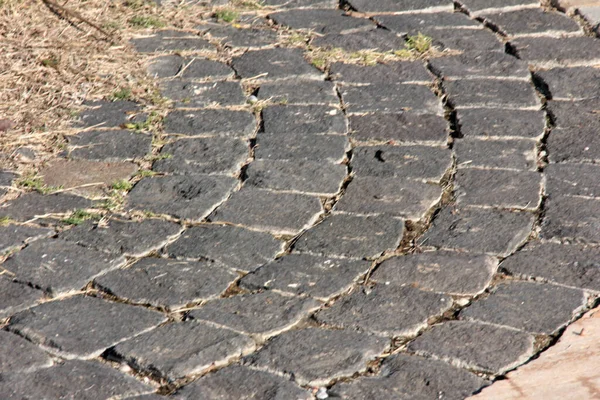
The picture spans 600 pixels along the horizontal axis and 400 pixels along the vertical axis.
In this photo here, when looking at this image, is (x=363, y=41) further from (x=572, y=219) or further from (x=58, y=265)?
(x=58, y=265)

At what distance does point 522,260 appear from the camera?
3055 mm

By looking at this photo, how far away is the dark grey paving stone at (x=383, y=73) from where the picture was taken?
4324 millimetres

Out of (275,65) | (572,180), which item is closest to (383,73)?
(275,65)

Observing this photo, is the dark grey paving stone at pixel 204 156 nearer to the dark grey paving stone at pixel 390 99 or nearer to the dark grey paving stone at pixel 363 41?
the dark grey paving stone at pixel 390 99

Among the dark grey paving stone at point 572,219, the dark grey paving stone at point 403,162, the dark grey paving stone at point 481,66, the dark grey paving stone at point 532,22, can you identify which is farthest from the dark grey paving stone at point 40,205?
the dark grey paving stone at point 532,22

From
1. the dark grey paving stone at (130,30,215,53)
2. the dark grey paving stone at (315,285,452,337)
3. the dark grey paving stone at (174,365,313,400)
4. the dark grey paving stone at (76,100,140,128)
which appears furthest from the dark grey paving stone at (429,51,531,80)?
the dark grey paving stone at (174,365,313,400)

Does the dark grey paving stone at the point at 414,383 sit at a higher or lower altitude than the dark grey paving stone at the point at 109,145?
lower

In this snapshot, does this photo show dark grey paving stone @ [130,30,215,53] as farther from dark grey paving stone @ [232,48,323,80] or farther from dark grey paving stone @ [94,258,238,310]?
dark grey paving stone @ [94,258,238,310]

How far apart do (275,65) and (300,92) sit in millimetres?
318

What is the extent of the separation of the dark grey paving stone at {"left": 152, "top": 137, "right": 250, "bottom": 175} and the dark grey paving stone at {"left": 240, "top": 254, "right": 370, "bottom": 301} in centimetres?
69

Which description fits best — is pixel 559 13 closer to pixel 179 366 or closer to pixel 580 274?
pixel 580 274

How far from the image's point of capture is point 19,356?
8.57ft

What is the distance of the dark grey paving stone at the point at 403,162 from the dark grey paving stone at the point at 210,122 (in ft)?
1.71

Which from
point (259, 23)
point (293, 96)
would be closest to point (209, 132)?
point (293, 96)
